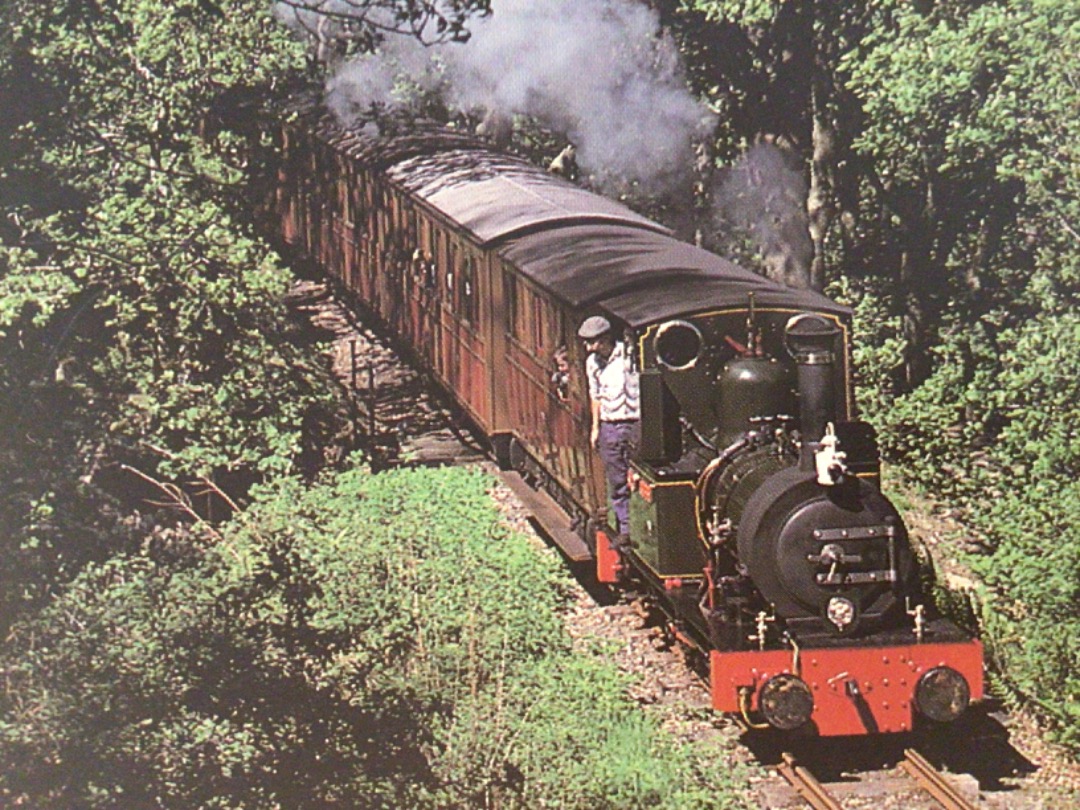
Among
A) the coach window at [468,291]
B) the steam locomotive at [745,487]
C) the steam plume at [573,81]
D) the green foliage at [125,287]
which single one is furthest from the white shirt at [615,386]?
the steam plume at [573,81]

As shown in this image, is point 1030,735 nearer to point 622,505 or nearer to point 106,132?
point 622,505

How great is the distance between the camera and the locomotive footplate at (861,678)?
8.93 meters

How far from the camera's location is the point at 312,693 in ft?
33.6

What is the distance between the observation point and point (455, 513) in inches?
548

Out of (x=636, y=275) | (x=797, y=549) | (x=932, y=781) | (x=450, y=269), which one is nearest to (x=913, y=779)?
(x=932, y=781)

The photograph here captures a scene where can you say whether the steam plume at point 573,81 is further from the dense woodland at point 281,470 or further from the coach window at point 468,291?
the coach window at point 468,291

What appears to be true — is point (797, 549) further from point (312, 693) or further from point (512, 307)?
point (512, 307)

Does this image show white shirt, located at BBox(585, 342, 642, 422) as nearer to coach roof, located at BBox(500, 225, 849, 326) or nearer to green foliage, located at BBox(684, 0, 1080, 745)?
coach roof, located at BBox(500, 225, 849, 326)

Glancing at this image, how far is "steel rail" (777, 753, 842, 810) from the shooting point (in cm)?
878

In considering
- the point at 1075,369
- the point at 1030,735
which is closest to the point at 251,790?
the point at 1030,735

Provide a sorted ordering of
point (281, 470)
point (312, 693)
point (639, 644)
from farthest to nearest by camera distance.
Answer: point (281, 470) → point (639, 644) → point (312, 693)

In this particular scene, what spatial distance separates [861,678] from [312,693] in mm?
3536

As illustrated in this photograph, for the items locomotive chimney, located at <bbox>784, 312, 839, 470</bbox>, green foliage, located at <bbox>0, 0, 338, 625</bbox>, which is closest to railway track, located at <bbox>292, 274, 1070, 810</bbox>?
locomotive chimney, located at <bbox>784, 312, 839, 470</bbox>

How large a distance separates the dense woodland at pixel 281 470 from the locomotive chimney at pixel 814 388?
6.72 ft
